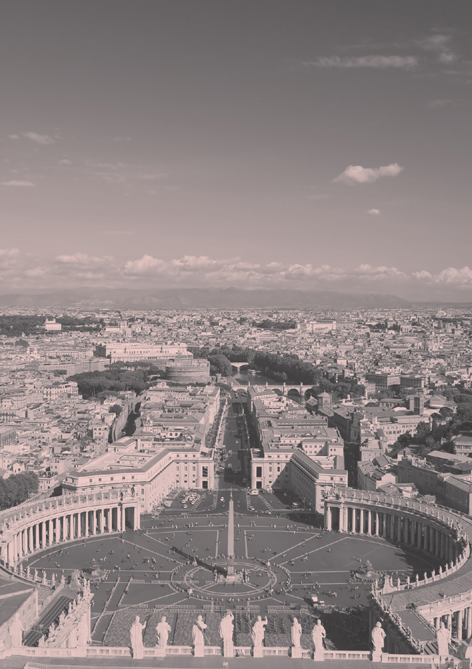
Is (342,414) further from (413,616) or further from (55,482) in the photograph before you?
(413,616)

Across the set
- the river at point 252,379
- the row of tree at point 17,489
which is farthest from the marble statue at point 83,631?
the river at point 252,379

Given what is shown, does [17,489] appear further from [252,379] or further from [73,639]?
[252,379]

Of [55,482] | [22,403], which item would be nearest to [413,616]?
[55,482]

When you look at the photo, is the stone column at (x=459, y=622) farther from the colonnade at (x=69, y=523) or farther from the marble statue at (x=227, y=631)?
the colonnade at (x=69, y=523)

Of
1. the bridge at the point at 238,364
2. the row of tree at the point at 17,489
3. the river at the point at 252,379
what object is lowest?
the river at the point at 252,379

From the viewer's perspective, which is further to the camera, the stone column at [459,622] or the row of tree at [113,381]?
the row of tree at [113,381]

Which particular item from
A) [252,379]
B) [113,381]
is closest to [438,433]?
[113,381]
